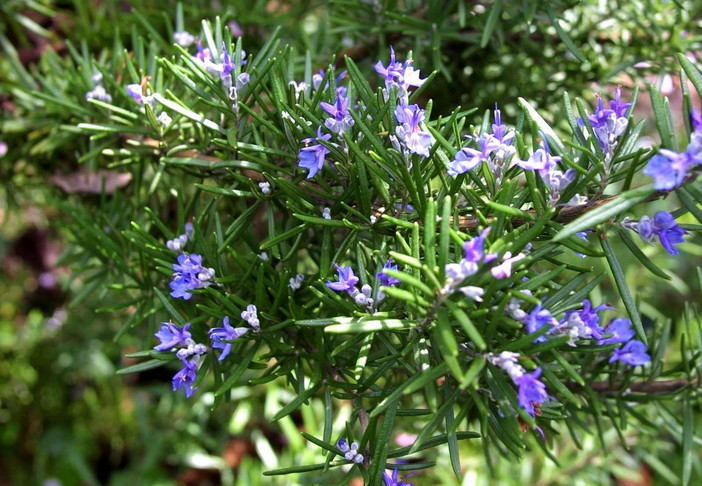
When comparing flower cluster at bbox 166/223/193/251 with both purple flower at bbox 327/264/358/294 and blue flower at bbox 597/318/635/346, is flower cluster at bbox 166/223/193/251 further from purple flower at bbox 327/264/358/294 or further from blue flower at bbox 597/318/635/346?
blue flower at bbox 597/318/635/346

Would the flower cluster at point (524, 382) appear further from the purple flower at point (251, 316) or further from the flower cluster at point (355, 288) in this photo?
the purple flower at point (251, 316)

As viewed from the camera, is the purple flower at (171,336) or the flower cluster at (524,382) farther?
the purple flower at (171,336)

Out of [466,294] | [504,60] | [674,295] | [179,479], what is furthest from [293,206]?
[674,295]

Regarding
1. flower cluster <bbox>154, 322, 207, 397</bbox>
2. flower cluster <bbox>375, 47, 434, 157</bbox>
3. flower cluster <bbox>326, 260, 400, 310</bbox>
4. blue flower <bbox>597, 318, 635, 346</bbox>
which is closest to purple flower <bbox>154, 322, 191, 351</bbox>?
flower cluster <bbox>154, 322, 207, 397</bbox>

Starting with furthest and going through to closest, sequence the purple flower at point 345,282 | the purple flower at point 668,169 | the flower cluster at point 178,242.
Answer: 1. the flower cluster at point 178,242
2. the purple flower at point 345,282
3. the purple flower at point 668,169

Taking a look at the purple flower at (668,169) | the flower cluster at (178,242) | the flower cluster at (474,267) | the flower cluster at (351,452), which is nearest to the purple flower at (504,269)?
the flower cluster at (474,267)

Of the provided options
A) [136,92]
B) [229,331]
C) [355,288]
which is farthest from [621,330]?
[136,92]

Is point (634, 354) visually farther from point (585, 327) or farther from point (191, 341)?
point (191, 341)
